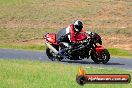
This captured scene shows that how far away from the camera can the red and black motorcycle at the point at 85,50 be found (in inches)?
800

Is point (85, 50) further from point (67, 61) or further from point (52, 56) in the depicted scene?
point (52, 56)

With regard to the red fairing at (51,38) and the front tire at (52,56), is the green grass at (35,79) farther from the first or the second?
the red fairing at (51,38)

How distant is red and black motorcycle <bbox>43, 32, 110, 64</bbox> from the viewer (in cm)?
2033

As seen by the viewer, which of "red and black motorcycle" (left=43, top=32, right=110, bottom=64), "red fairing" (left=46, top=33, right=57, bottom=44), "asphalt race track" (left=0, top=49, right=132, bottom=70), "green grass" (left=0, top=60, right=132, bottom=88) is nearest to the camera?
"green grass" (left=0, top=60, right=132, bottom=88)

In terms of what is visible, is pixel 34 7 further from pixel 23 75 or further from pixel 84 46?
pixel 23 75

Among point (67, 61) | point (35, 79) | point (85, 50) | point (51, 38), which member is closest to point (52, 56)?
point (67, 61)

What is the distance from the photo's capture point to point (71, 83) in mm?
11766

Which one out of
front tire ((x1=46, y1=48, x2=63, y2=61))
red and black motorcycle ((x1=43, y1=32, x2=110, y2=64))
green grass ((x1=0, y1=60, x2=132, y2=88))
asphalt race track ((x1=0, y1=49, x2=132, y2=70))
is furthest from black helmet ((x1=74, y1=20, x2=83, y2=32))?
green grass ((x1=0, y1=60, x2=132, y2=88))

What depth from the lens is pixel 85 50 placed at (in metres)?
20.6

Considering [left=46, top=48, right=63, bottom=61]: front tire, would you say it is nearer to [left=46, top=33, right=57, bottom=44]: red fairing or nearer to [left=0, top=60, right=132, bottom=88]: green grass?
[left=46, top=33, right=57, bottom=44]: red fairing

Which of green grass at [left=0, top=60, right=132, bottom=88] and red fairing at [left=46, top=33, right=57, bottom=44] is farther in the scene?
red fairing at [left=46, top=33, right=57, bottom=44]

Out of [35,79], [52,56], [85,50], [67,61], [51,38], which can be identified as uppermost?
[35,79]

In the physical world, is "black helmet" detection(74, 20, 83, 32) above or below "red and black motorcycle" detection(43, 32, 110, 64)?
above

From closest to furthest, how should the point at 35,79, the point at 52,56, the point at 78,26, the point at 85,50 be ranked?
1. the point at 35,79
2. the point at 78,26
3. the point at 85,50
4. the point at 52,56
